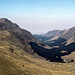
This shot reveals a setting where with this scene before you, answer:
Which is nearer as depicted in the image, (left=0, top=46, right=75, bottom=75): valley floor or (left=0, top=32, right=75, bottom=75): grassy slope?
(left=0, top=32, right=75, bottom=75): grassy slope

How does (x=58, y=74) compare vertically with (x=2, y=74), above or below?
below

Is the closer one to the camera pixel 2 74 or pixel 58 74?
pixel 2 74

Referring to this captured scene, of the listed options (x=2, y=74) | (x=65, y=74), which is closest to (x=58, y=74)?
(x=65, y=74)

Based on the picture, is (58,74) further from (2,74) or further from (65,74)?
(2,74)

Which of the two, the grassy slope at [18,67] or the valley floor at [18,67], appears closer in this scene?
the grassy slope at [18,67]

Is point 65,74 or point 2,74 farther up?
point 2,74

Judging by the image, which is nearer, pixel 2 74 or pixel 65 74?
pixel 2 74
